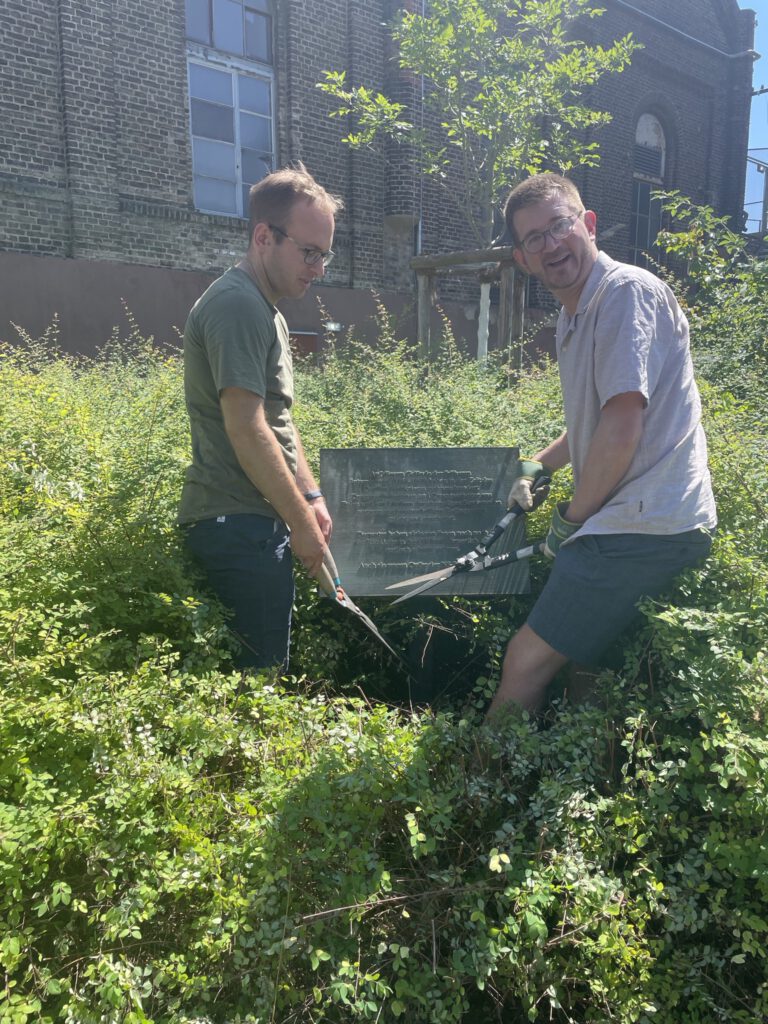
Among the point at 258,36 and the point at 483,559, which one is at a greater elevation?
the point at 258,36

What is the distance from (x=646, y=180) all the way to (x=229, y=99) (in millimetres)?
11458

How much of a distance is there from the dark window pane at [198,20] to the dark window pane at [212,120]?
3.08ft

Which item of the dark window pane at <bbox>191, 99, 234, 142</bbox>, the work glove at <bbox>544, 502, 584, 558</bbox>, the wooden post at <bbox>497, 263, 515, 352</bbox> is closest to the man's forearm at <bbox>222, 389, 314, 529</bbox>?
the work glove at <bbox>544, 502, 584, 558</bbox>

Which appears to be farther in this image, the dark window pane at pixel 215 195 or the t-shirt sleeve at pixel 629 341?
the dark window pane at pixel 215 195

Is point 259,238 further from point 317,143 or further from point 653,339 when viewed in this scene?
point 317,143

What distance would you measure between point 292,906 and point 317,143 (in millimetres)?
13566

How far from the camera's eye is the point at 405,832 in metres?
2.29

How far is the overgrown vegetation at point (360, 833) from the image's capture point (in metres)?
1.95

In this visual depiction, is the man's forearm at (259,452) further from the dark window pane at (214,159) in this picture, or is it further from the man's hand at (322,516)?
the dark window pane at (214,159)

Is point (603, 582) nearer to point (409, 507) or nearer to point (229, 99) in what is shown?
point (409, 507)

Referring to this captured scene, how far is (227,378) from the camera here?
8.73ft

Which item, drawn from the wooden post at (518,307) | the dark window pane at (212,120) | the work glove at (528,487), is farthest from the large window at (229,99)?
the work glove at (528,487)

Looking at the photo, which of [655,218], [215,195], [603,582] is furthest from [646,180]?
[603,582]

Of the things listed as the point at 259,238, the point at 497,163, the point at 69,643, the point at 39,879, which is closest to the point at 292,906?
the point at 39,879
